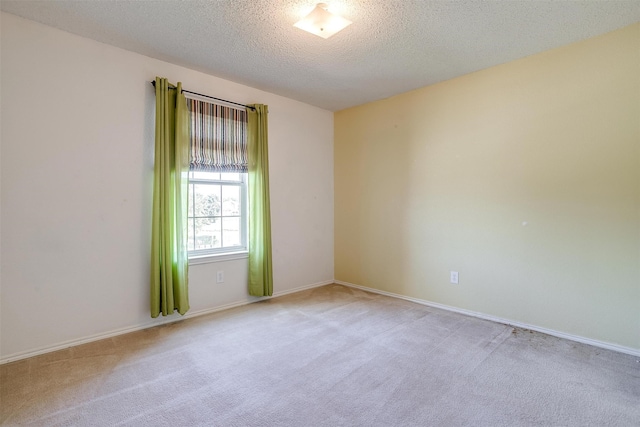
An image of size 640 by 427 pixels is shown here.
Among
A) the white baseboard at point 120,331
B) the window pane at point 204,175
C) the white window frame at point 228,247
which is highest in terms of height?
the window pane at point 204,175

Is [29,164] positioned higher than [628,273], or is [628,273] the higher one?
[29,164]

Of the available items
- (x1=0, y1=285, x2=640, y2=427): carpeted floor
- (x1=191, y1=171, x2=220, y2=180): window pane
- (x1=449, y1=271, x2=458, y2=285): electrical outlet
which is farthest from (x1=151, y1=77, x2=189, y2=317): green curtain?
(x1=449, y1=271, x2=458, y2=285): electrical outlet

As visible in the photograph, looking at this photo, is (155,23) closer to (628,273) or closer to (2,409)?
(2,409)

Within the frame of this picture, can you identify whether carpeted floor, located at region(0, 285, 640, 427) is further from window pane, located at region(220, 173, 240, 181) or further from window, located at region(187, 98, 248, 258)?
window pane, located at region(220, 173, 240, 181)

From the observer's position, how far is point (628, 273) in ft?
8.25

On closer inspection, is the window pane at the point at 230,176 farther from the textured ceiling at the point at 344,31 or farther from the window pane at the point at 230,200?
the textured ceiling at the point at 344,31

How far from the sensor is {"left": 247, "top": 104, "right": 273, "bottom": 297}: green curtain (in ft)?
12.1

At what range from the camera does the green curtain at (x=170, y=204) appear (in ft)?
9.53

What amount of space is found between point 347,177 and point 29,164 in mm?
3381

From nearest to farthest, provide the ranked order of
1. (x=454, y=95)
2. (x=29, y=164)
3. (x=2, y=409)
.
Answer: (x=2, y=409)
(x=29, y=164)
(x=454, y=95)

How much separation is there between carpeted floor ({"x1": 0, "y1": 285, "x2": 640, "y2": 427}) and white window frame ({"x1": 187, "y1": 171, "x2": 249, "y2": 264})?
0.69 meters

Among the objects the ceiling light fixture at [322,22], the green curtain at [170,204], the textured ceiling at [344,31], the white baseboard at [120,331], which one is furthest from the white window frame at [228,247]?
the ceiling light fixture at [322,22]

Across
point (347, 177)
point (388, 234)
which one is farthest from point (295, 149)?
point (388, 234)

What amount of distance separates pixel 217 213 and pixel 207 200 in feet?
0.60
